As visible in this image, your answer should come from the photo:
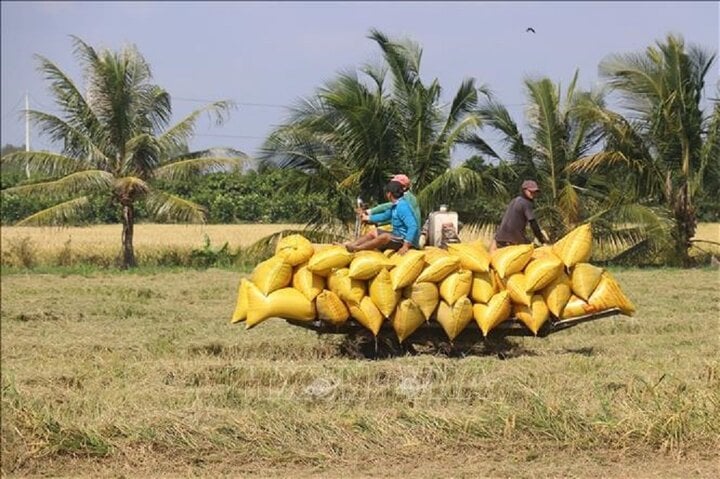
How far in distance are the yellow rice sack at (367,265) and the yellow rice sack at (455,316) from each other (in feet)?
1.91

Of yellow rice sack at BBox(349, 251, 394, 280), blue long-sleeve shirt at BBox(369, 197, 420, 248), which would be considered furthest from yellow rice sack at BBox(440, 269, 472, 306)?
blue long-sleeve shirt at BBox(369, 197, 420, 248)

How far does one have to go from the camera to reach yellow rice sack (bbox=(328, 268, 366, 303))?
25.6ft

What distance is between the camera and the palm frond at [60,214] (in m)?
18.1

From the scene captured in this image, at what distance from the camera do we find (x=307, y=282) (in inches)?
309

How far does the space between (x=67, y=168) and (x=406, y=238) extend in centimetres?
1199

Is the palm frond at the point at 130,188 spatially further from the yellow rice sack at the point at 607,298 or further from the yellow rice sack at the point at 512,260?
the yellow rice sack at the point at 607,298

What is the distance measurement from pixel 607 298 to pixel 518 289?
743 millimetres

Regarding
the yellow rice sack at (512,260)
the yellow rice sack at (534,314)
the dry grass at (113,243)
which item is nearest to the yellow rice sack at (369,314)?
the yellow rice sack at (512,260)

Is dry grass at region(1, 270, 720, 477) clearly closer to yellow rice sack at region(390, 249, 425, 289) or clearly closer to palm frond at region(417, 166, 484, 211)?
yellow rice sack at region(390, 249, 425, 289)

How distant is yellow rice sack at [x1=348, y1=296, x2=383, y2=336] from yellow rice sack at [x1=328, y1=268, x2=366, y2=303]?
55 mm

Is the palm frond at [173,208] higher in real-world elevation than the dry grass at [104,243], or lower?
higher

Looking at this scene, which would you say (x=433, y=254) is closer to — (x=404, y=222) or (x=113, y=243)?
(x=404, y=222)

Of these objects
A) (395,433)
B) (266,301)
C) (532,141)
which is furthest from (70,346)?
(532,141)

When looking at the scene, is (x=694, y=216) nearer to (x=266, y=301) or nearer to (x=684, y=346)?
(x=684, y=346)
